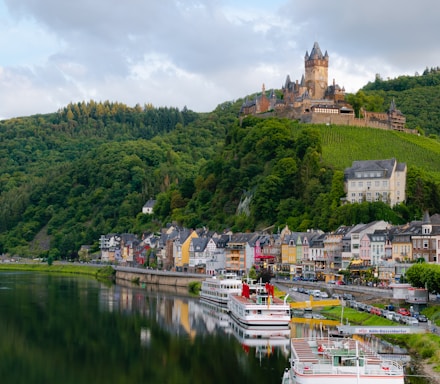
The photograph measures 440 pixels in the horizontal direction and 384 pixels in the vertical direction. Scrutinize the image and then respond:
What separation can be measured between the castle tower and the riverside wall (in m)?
44.2

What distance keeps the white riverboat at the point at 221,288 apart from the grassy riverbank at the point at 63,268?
40.3 m

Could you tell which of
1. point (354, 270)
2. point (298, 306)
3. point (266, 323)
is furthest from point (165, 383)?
point (354, 270)

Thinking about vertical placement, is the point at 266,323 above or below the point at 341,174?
below

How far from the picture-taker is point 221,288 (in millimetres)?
77438

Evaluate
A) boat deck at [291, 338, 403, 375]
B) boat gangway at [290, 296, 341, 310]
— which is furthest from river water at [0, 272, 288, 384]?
boat gangway at [290, 296, 341, 310]

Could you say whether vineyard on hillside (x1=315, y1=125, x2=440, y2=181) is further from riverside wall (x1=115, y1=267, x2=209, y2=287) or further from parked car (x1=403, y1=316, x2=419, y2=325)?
parked car (x1=403, y1=316, x2=419, y2=325)

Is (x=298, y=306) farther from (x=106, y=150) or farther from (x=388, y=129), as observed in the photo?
(x=106, y=150)

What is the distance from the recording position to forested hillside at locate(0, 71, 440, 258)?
342 ft

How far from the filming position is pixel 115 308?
7200 centimetres

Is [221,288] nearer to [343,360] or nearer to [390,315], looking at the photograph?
[390,315]

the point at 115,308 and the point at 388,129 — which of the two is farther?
the point at 388,129

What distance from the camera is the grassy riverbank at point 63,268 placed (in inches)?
4779

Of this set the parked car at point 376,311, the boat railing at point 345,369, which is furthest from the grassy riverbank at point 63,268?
the boat railing at point 345,369

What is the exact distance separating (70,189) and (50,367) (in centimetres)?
13463
